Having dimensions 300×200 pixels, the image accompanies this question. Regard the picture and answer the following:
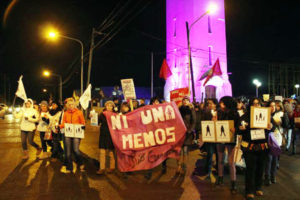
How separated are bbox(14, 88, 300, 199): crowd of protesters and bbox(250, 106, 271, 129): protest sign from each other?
13 cm

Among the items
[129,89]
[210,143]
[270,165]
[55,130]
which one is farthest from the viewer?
[55,130]

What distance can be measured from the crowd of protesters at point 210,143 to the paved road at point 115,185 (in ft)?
0.91

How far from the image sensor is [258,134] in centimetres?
536

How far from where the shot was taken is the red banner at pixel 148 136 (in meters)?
5.88

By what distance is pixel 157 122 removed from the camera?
5992 mm

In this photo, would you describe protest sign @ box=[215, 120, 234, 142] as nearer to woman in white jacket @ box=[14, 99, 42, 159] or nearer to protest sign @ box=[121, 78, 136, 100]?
protest sign @ box=[121, 78, 136, 100]

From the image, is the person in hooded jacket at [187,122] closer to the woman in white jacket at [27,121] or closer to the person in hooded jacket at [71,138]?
the person in hooded jacket at [71,138]

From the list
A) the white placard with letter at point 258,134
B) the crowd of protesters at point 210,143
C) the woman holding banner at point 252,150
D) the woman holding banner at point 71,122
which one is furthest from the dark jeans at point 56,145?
the white placard with letter at point 258,134

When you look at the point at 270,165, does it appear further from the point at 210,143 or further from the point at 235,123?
the point at 235,123

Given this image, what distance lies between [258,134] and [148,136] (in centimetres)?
218

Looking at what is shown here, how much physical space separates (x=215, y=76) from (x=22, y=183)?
27.7 m

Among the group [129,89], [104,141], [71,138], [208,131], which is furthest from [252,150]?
[71,138]

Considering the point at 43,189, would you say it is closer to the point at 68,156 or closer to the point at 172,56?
the point at 68,156

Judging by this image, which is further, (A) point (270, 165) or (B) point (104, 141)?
(B) point (104, 141)
